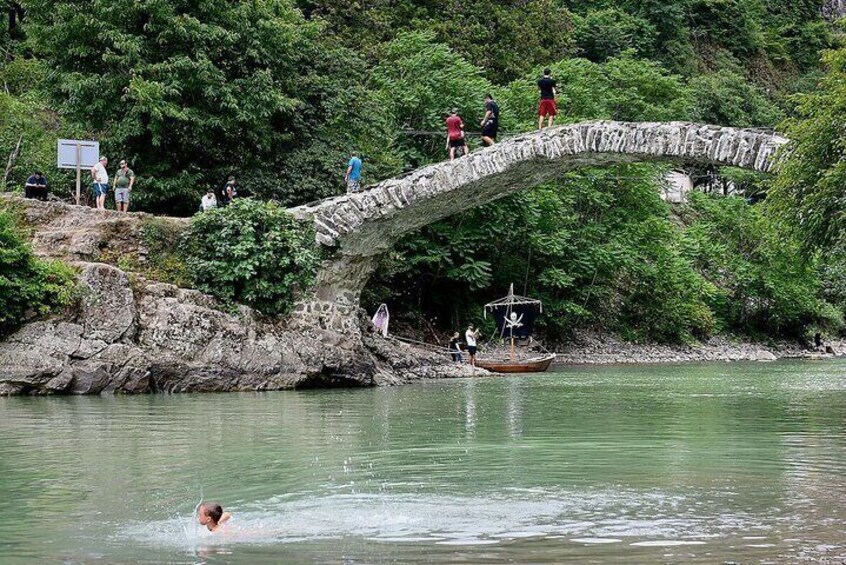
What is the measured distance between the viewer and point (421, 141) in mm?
32312

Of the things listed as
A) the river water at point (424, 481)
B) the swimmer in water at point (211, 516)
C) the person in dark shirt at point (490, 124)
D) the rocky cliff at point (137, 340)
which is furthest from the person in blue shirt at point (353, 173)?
the swimmer in water at point (211, 516)

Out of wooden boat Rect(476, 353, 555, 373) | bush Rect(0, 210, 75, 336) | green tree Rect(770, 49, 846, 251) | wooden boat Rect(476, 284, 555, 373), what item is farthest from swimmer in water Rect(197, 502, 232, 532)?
wooden boat Rect(476, 284, 555, 373)

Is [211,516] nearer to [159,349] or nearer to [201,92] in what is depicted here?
[159,349]

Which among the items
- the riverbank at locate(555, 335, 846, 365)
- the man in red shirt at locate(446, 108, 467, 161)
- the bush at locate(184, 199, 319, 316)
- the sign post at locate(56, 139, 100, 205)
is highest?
the man in red shirt at locate(446, 108, 467, 161)

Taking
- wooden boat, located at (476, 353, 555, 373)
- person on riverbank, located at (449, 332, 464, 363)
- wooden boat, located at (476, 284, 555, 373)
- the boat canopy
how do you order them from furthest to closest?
the boat canopy, wooden boat, located at (476, 284, 555, 373), person on riverbank, located at (449, 332, 464, 363), wooden boat, located at (476, 353, 555, 373)

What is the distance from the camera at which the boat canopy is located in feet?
108

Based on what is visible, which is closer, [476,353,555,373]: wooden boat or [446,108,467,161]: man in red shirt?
[446,108,467,161]: man in red shirt

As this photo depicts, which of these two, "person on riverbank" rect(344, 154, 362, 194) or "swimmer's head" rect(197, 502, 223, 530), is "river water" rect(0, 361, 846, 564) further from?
"person on riverbank" rect(344, 154, 362, 194)

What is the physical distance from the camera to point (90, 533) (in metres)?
7.38

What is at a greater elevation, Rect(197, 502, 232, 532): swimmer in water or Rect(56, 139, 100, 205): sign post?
Rect(56, 139, 100, 205): sign post

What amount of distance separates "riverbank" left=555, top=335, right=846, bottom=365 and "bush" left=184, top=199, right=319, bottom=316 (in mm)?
13879

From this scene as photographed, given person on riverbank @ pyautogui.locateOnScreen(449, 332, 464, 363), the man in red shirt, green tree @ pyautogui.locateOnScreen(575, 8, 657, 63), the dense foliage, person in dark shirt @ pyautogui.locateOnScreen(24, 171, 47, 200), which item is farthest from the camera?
green tree @ pyautogui.locateOnScreen(575, 8, 657, 63)

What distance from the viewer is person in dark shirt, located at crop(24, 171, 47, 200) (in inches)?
902

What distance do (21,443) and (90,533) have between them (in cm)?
492
